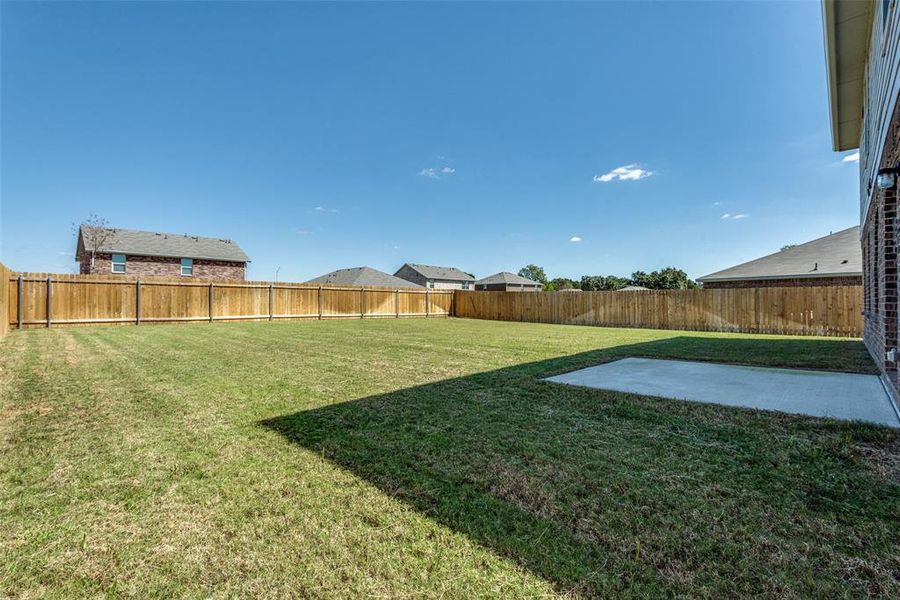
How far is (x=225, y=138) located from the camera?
16.6 m

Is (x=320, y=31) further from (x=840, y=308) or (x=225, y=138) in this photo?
(x=840, y=308)

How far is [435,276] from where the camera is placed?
42.8 meters


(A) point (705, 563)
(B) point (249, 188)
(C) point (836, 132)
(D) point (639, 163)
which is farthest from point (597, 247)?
(A) point (705, 563)

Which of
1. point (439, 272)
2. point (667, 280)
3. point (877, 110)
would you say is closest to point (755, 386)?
point (877, 110)

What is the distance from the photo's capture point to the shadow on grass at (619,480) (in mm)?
1522

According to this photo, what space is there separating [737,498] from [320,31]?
14.6m

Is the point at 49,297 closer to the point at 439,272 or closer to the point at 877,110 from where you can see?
the point at 877,110

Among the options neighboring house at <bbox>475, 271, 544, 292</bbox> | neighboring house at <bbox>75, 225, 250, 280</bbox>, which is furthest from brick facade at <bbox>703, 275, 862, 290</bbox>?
neighboring house at <bbox>75, 225, 250, 280</bbox>

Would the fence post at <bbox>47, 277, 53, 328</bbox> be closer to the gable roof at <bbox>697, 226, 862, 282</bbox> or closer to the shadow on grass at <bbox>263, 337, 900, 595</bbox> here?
the shadow on grass at <bbox>263, 337, 900, 595</bbox>

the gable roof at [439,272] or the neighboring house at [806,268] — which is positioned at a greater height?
the gable roof at [439,272]

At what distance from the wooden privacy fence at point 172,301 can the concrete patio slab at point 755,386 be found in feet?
44.5

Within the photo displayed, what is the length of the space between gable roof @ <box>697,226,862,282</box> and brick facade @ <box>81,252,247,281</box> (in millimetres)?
25772

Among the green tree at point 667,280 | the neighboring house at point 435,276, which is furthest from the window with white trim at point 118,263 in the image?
the green tree at point 667,280

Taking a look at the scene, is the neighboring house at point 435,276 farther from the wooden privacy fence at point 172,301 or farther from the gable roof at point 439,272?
the wooden privacy fence at point 172,301
